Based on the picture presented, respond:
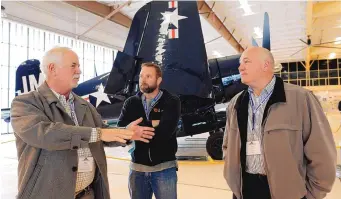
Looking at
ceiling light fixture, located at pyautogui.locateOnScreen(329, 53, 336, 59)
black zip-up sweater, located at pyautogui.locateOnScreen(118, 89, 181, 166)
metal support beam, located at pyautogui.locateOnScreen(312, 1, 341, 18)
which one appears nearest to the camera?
black zip-up sweater, located at pyautogui.locateOnScreen(118, 89, 181, 166)

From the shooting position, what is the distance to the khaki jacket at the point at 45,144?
1364 mm

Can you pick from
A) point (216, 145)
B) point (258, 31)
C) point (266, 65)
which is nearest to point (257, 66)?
point (266, 65)

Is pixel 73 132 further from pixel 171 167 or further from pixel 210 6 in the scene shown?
pixel 210 6

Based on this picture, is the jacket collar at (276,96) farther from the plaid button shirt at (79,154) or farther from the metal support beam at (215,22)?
the metal support beam at (215,22)

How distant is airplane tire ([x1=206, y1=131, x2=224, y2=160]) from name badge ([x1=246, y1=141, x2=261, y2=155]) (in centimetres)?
394

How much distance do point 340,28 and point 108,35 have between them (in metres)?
14.6

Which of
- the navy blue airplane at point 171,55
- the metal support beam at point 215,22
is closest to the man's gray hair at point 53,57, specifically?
the navy blue airplane at point 171,55

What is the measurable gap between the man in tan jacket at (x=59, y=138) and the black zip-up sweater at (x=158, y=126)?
0.36m

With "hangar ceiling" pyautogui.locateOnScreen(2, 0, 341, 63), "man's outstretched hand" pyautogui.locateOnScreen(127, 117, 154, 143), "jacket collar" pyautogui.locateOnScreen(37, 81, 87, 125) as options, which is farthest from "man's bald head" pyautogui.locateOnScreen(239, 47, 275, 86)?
"hangar ceiling" pyautogui.locateOnScreen(2, 0, 341, 63)

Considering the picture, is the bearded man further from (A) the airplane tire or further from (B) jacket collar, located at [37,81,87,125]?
(A) the airplane tire

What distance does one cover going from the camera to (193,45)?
511cm

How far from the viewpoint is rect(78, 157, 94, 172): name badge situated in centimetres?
159

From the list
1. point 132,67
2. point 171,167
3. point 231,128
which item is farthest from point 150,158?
point 132,67

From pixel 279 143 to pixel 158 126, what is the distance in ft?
2.75
